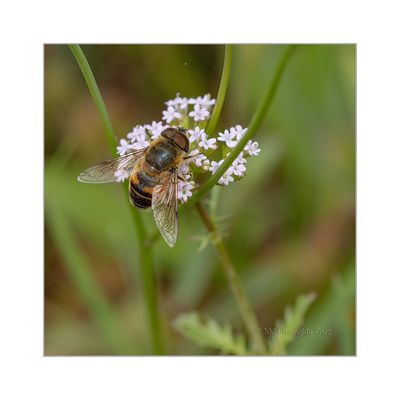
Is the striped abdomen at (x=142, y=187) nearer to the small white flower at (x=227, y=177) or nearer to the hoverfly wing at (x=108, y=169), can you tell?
the hoverfly wing at (x=108, y=169)

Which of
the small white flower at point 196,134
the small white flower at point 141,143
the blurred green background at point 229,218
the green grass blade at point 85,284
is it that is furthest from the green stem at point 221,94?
the green grass blade at point 85,284

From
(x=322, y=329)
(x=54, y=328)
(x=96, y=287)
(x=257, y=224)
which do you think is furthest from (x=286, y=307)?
(x=54, y=328)

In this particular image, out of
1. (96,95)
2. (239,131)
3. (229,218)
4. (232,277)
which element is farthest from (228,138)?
(229,218)

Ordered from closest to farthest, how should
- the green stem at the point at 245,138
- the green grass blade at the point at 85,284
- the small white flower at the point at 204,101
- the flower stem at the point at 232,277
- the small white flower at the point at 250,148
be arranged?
1. the green stem at the point at 245,138
2. the small white flower at the point at 250,148
3. the small white flower at the point at 204,101
4. the flower stem at the point at 232,277
5. the green grass blade at the point at 85,284

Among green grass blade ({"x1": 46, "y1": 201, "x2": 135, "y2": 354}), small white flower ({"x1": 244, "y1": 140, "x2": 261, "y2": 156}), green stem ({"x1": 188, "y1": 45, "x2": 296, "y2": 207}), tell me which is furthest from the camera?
green grass blade ({"x1": 46, "y1": 201, "x2": 135, "y2": 354})

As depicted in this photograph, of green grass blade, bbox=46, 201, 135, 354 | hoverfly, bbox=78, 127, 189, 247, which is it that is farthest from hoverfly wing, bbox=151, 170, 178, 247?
green grass blade, bbox=46, 201, 135, 354

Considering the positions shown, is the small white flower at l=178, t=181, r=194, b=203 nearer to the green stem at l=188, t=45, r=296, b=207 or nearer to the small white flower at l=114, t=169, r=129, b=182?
the green stem at l=188, t=45, r=296, b=207

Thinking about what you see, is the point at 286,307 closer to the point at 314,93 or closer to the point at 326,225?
the point at 326,225
